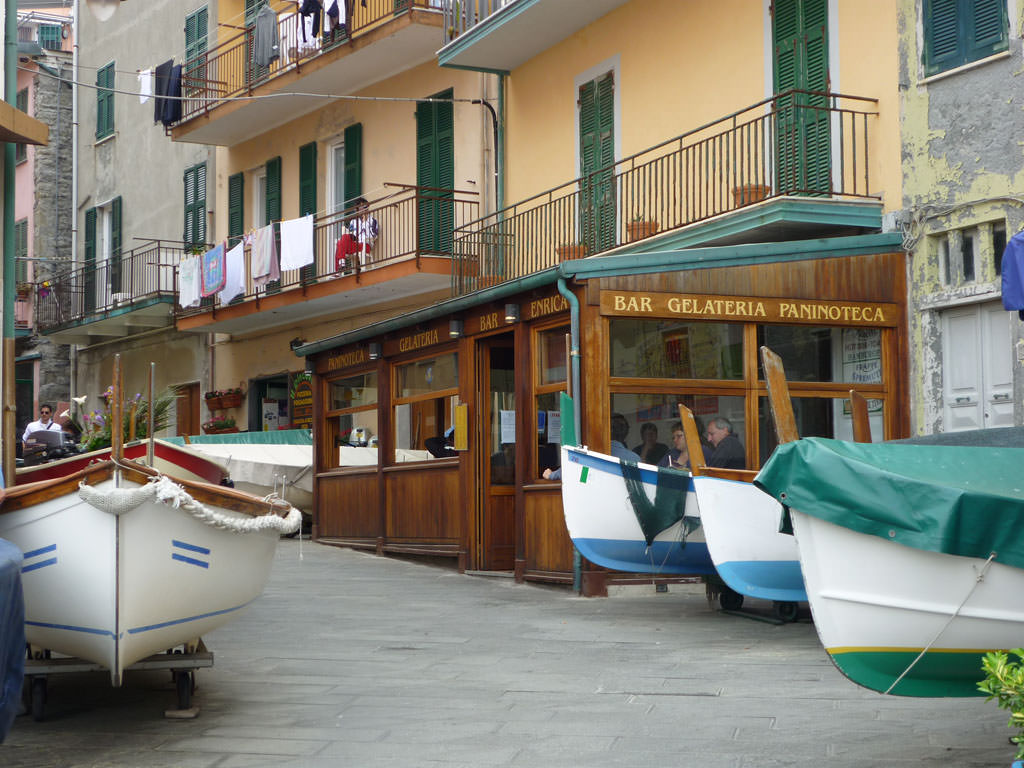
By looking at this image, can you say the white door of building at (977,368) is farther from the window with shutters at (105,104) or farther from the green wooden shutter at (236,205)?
the window with shutters at (105,104)

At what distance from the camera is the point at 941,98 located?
43.1ft

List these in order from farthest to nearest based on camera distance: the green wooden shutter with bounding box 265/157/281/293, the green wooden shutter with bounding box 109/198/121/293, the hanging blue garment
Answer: the green wooden shutter with bounding box 109/198/121/293 < the green wooden shutter with bounding box 265/157/281/293 < the hanging blue garment

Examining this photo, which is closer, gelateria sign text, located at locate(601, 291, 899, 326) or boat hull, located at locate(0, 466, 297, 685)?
boat hull, located at locate(0, 466, 297, 685)

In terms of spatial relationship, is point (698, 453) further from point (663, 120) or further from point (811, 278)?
point (663, 120)

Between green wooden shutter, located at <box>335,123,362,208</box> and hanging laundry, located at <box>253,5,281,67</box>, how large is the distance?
6.31 ft

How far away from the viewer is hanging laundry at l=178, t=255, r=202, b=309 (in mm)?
25953

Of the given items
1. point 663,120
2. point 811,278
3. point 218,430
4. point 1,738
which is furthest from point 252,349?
point 1,738

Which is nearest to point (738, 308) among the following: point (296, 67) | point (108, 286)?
point (296, 67)

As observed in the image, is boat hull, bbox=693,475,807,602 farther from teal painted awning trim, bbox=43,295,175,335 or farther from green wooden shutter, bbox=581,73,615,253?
teal painted awning trim, bbox=43,295,175,335

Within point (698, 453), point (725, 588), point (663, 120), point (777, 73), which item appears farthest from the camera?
point (663, 120)

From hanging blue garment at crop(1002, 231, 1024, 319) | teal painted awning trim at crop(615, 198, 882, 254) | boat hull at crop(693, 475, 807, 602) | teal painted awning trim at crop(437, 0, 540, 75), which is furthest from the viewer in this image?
teal painted awning trim at crop(437, 0, 540, 75)

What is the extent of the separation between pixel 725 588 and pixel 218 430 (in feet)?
56.4

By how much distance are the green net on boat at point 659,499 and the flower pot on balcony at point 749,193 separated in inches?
157

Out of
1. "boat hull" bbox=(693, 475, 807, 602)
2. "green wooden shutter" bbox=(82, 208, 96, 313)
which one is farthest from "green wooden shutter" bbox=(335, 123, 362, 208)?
"boat hull" bbox=(693, 475, 807, 602)
